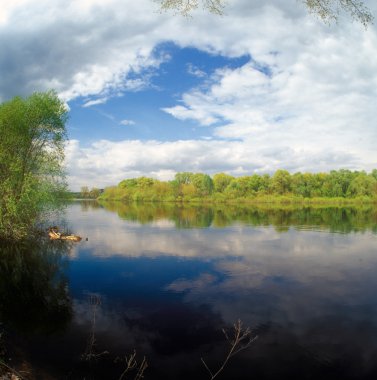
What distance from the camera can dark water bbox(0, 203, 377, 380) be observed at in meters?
11.5

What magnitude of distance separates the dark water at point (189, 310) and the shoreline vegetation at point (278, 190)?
99753mm

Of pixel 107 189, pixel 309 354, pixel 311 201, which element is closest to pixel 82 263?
pixel 309 354

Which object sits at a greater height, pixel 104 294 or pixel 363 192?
pixel 363 192

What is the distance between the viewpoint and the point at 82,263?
85.0 feet

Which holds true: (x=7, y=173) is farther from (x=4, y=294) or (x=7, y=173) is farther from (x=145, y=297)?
(x=145, y=297)

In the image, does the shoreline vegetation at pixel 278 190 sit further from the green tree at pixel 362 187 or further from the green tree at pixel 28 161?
the green tree at pixel 28 161

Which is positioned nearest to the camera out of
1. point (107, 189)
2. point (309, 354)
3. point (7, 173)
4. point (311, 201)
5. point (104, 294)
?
point (309, 354)

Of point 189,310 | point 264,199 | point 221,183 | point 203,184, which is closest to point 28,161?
point 189,310

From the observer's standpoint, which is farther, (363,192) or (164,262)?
(363,192)

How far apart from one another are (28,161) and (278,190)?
117 m

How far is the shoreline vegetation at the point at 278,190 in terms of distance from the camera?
12900cm

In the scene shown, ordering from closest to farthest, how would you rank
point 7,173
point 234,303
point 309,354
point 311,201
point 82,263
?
point 309,354, point 234,303, point 82,263, point 7,173, point 311,201

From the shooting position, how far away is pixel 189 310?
1608 cm

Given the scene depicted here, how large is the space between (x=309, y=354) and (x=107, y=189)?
19433 centimetres
